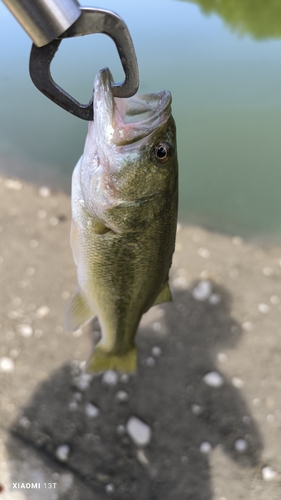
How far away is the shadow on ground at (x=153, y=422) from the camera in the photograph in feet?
7.25

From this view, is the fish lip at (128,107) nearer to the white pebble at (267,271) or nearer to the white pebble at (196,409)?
the white pebble at (196,409)

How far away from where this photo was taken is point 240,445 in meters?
2.37

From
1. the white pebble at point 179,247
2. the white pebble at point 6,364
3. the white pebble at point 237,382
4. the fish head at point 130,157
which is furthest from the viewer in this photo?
the white pebble at point 179,247

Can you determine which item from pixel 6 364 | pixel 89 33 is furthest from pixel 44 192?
pixel 89 33

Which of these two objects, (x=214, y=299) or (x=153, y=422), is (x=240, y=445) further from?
(x=214, y=299)

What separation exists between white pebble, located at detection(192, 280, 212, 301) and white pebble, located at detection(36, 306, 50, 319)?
46.9 inches

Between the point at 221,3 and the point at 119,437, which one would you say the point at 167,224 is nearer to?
Answer: the point at 119,437

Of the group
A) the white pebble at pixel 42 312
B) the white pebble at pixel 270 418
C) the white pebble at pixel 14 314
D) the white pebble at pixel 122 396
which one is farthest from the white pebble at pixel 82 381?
the white pebble at pixel 270 418

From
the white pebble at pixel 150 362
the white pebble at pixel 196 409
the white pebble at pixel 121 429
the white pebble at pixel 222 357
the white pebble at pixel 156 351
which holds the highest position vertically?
the white pebble at pixel 121 429

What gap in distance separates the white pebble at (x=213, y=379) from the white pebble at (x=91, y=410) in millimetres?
792

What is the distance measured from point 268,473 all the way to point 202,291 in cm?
134

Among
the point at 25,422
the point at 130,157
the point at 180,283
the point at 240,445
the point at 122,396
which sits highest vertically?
the point at 130,157

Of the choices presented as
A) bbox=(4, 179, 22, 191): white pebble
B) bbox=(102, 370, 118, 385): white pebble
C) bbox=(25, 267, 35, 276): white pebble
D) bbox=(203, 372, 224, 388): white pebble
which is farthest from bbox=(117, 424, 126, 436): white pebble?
bbox=(4, 179, 22, 191): white pebble

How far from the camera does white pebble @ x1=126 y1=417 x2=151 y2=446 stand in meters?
2.33
